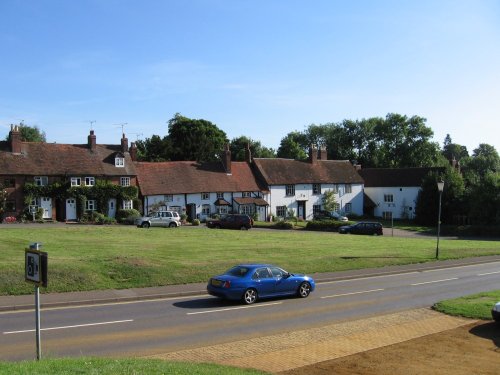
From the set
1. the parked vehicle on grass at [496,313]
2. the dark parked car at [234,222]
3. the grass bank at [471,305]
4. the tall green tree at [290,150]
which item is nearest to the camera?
the parked vehicle on grass at [496,313]

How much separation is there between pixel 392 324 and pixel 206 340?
5703mm

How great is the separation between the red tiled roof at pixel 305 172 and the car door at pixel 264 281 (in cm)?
4842

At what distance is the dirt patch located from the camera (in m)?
11.3

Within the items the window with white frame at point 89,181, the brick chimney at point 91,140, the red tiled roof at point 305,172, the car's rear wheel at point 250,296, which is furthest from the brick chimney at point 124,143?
the car's rear wheel at point 250,296

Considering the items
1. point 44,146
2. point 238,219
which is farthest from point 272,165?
point 44,146

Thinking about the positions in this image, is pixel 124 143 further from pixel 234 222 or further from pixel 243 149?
pixel 243 149

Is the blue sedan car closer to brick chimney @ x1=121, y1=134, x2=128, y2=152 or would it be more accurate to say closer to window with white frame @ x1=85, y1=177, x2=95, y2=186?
window with white frame @ x1=85, y1=177, x2=95, y2=186

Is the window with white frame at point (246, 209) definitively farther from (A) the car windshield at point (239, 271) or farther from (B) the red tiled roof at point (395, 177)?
(A) the car windshield at point (239, 271)

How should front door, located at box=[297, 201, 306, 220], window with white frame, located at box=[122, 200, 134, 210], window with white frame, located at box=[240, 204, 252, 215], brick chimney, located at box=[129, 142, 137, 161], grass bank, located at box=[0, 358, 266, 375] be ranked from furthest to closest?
front door, located at box=[297, 201, 306, 220]
window with white frame, located at box=[240, 204, 252, 215]
brick chimney, located at box=[129, 142, 137, 161]
window with white frame, located at box=[122, 200, 134, 210]
grass bank, located at box=[0, 358, 266, 375]

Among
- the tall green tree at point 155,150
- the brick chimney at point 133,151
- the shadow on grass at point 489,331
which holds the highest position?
the tall green tree at point 155,150

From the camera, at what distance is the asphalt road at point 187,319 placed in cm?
1333

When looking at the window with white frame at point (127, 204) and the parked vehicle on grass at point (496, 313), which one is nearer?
the parked vehicle on grass at point (496, 313)

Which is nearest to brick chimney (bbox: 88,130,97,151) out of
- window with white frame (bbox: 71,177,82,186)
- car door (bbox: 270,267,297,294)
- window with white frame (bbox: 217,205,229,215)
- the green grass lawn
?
window with white frame (bbox: 71,177,82,186)

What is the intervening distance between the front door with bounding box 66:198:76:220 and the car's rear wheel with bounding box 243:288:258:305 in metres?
40.9
